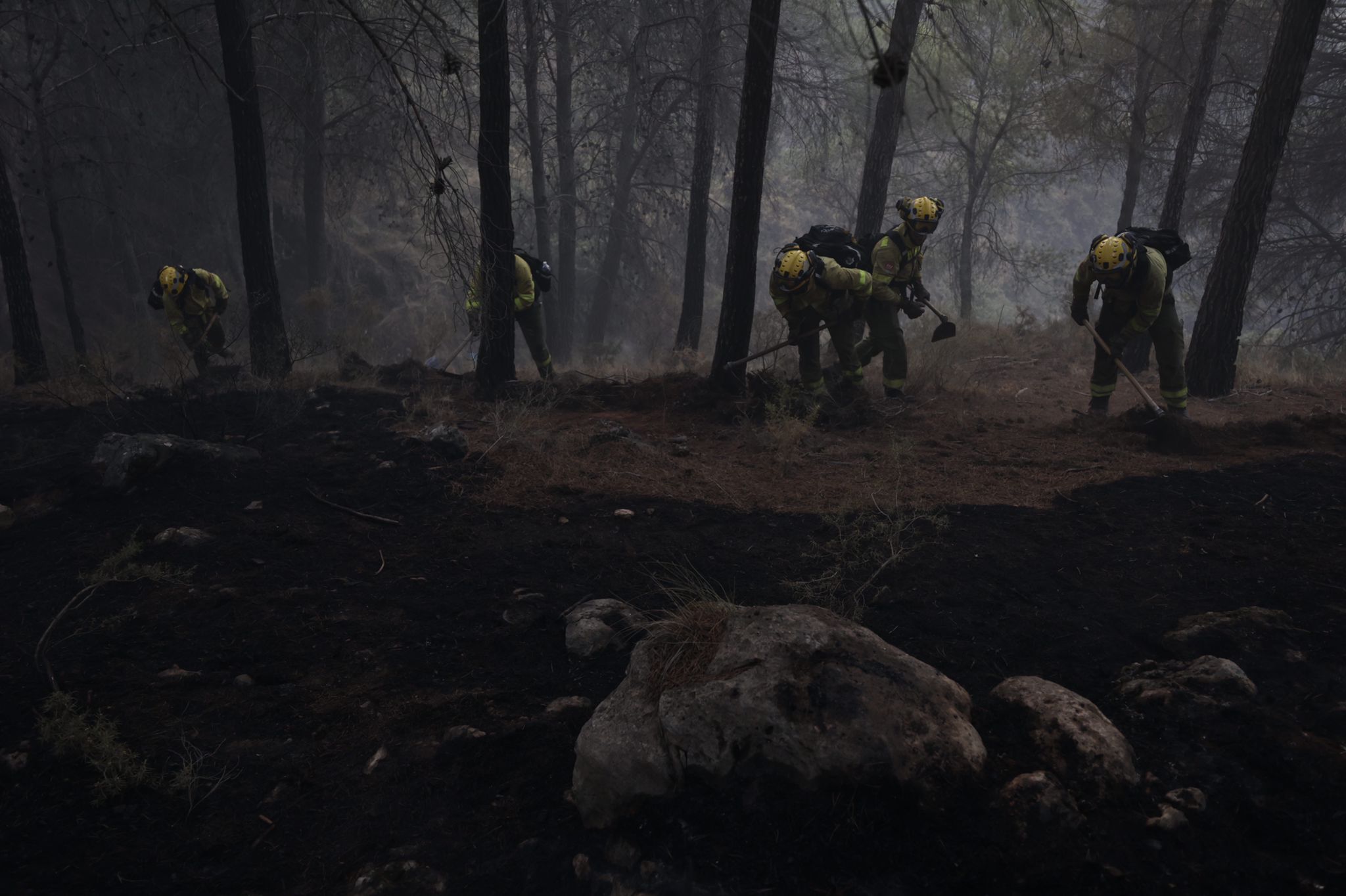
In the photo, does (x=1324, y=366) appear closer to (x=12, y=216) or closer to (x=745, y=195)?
(x=745, y=195)

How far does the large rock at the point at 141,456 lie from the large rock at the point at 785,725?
13.4 ft

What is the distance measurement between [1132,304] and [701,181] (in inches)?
236

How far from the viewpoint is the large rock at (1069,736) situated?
2219mm

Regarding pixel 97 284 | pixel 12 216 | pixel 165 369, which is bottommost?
pixel 165 369

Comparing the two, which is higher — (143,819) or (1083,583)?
(1083,583)

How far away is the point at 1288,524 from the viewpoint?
163 inches

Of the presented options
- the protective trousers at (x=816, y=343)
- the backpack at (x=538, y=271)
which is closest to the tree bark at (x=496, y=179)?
the backpack at (x=538, y=271)

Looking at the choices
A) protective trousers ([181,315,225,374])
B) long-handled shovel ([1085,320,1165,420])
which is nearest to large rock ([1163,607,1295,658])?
long-handled shovel ([1085,320,1165,420])

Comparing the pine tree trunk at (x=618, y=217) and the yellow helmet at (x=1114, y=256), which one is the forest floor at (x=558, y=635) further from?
the pine tree trunk at (x=618, y=217)

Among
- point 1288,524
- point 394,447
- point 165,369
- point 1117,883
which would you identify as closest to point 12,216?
point 165,369

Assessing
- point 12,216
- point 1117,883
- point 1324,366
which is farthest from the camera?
point 1324,366

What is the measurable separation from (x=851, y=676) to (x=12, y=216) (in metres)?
10.6

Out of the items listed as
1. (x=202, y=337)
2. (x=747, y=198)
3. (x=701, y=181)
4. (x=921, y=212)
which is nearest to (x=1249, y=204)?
(x=921, y=212)

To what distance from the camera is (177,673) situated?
3023 mm
